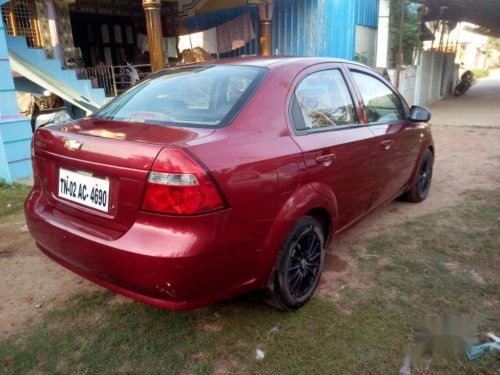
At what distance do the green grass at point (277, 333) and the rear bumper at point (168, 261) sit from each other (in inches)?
15.8

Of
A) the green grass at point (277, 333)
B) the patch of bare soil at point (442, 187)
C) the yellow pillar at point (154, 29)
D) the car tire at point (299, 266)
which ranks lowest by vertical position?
the patch of bare soil at point (442, 187)

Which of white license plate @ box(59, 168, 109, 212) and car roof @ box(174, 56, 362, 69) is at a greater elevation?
car roof @ box(174, 56, 362, 69)

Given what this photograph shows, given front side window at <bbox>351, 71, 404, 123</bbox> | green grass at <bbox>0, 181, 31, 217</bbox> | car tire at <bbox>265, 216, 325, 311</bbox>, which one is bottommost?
green grass at <bbox>0, 181, 31, 217</bbox>

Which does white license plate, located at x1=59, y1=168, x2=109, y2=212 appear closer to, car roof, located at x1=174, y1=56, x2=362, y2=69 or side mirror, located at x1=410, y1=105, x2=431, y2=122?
car roof, located at x1=174, y1=56, x2=362, y2=69

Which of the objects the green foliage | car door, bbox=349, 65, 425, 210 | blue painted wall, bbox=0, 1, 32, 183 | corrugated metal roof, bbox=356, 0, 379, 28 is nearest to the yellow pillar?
blue painted wall, bbox=0, 1, 32, 183

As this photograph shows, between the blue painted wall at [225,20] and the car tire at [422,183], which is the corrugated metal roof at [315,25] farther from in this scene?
the car tire at [422,183]

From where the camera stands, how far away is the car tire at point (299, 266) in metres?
2.42

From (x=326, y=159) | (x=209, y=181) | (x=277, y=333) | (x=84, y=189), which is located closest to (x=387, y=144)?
(x=326, y=159)

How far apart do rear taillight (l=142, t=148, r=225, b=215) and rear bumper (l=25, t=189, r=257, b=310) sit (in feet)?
0.18

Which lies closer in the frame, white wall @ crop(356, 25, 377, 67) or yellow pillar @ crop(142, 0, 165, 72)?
yellow pillar @ crop(142, 0, 165, 72)

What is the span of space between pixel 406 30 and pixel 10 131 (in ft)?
37.5

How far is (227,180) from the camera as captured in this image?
197 cm

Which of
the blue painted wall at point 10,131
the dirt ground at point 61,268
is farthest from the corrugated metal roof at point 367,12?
the blue painted wall at point 10,131

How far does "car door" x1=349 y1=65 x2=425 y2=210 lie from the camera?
3350 mm
